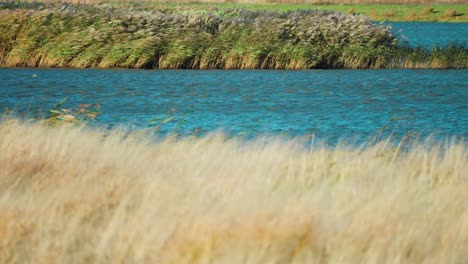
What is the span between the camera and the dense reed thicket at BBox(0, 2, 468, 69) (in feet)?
86.4

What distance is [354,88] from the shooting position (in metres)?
22.7

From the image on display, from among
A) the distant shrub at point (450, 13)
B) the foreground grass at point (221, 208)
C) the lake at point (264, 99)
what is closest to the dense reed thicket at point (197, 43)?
the lake at point (264, 99)

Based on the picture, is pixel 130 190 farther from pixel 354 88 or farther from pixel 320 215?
pixel 354 88

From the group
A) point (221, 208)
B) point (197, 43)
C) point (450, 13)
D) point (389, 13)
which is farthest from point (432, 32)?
point (221, 208)

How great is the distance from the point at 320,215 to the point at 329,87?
1739cm

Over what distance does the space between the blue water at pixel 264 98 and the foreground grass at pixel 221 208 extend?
5.21m

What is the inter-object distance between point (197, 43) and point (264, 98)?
750 centimetres

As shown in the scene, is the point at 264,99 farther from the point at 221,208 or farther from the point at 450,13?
the point at 450,13

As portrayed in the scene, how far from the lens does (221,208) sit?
5.91m

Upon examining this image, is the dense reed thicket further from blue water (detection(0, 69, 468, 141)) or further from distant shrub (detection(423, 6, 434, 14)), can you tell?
distant shrub (detection(423, 6, 434, 14))

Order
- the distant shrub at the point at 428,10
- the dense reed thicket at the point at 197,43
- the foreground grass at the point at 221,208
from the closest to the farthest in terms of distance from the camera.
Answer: the foreground grass at the point at 221,208
the dense reed thicket at the point at 197,43
the distant shrub at the point at 428,10

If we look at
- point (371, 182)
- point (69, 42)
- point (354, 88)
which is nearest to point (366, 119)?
point (354, 88)

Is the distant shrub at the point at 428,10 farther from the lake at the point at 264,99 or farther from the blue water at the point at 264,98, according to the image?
the blue water at the point at 264,98

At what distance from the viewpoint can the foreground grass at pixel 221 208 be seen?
5312 mm
